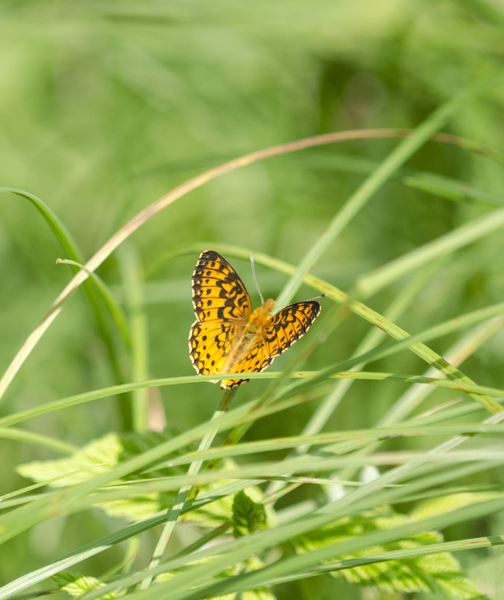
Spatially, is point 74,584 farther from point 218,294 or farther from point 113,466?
point 218,294

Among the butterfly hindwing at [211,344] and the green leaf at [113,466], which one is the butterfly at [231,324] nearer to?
the butterfly hindwing at [211,344]

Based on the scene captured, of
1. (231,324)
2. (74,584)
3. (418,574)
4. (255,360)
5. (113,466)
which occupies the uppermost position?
(231,324)

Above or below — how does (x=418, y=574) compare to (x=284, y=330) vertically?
below

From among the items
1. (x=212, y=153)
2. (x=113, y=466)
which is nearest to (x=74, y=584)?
(x=113, y=466)

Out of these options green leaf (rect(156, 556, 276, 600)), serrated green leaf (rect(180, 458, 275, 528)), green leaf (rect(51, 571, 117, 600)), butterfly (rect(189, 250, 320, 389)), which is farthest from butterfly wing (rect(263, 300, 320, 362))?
green leaf (rect(51, 571, 117, 600))

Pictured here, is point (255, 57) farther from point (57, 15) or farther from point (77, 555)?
point (77, 555)

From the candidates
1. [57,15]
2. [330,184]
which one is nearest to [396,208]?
[330,184]

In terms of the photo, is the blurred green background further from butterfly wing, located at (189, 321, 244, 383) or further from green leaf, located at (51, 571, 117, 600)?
green leaf, located at (51, 571, 117, 600)

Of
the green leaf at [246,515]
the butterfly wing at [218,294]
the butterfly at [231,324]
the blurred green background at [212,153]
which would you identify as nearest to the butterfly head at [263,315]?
the butterfly at [231,324]
